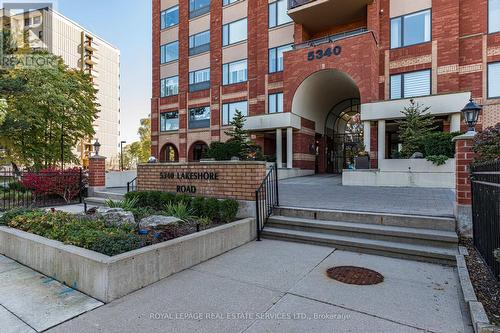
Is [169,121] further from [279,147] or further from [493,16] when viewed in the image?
[493,16]

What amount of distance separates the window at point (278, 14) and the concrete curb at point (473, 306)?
1944 cm

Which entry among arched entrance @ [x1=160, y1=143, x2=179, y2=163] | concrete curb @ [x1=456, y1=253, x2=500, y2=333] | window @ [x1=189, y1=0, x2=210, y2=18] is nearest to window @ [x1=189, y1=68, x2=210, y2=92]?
window @ [x1=189, y1=0, x2=210, y2=18]

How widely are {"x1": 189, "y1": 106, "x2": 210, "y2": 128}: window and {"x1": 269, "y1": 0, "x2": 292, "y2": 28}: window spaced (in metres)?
8.10

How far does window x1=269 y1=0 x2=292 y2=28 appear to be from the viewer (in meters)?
19.9

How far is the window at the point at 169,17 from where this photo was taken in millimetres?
25984

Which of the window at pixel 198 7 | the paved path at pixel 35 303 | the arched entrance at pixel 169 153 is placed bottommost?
the paved path at pixel 35 303

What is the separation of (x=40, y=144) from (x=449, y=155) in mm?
20976

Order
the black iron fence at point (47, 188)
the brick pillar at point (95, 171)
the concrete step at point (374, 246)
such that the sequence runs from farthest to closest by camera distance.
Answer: the brick pillar at point (95, 171), the black iron fence at point (47, 188), the concrete step at point (374, 246)

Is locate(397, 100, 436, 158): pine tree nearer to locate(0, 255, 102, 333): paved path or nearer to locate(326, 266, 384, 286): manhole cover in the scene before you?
locate(326, 266, 384, 286): manhole cover

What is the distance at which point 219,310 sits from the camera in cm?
322

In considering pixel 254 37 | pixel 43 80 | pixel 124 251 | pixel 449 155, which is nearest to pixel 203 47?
pixel 254 37

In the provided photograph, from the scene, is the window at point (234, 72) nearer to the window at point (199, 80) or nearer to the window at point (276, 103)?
the window at point (199, 80)

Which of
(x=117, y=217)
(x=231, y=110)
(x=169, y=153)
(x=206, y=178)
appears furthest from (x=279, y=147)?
(x=117, y=217)

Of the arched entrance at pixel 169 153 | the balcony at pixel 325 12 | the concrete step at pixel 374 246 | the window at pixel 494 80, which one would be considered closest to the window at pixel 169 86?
the arched entrance at pixel 169 153
